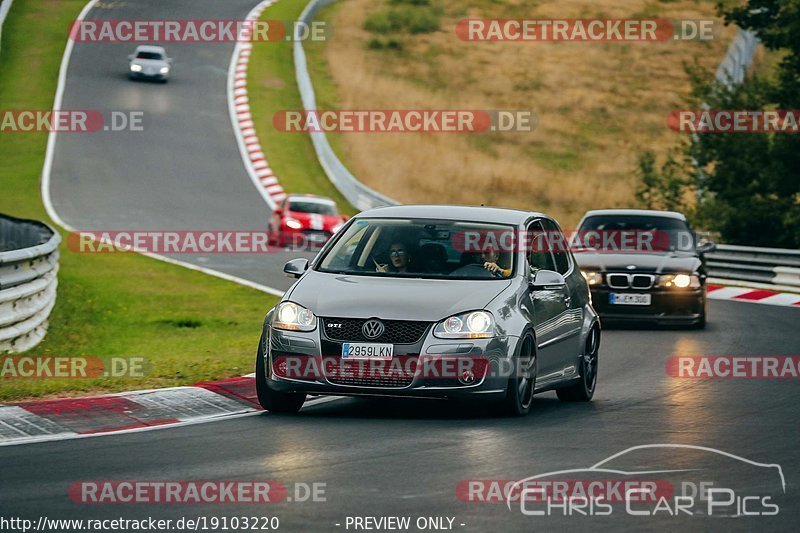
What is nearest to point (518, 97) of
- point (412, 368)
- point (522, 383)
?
point (522, 383)

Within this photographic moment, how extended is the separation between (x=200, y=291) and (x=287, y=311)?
13.7m

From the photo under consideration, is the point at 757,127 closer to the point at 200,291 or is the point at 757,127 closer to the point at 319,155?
the point at 200,291

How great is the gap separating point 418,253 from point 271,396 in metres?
1.61

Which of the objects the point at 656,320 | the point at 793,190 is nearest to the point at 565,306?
the point at 656,320

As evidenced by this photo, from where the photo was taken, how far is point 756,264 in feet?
99.5

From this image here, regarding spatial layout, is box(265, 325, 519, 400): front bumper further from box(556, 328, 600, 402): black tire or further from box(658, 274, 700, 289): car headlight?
box(658, 274, 700, 289): car headlight

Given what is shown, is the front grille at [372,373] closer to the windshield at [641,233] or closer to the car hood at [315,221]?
the windshield at [641,233]

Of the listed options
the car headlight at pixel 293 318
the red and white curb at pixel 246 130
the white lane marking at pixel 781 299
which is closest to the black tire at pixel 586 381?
the car headlight at pixel 293 318

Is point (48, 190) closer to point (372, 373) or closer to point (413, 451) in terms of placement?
point (372, 373)

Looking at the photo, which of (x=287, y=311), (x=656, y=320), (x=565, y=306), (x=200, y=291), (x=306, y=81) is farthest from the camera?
(x=306, y=81)

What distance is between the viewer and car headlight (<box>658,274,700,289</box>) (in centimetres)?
2006

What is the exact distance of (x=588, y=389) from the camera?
12.8 m

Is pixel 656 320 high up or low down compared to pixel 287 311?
down
